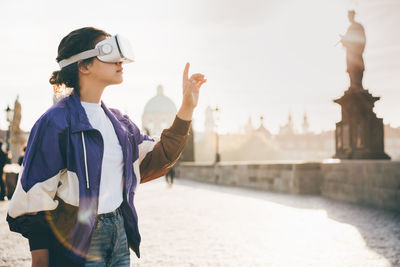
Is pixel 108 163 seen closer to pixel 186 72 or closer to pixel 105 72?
pixel 105 72

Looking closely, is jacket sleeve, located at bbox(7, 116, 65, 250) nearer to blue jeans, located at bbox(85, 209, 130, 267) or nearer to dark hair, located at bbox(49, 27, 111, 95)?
blue jeans, located at bbox(85, 209, 130, 267)

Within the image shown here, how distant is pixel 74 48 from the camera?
1.94 meters

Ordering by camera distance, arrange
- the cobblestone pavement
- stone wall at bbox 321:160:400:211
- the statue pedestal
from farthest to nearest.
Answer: the statue pedestal < stone wall at bbox 321:160:400:211 < the cobblestone pavement

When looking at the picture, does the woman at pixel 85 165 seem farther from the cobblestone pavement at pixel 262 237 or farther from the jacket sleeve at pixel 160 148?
the cobblestone pavement at pixel 262 237

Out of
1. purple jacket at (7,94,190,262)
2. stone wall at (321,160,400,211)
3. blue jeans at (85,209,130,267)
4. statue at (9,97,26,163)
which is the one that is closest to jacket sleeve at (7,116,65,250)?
purple jacket at (7,94,190,262)

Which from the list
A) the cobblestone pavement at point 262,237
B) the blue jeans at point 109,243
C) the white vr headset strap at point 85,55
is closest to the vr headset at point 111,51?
the white vr headset strap at point 85,55

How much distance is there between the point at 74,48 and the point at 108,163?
0.50 m

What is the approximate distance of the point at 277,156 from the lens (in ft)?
235

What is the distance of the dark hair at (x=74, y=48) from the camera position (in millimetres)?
1938

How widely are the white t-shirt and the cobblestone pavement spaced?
2.59m

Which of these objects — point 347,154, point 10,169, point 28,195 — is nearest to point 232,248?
point 28,195

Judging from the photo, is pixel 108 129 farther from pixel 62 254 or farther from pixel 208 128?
pixel 208 128

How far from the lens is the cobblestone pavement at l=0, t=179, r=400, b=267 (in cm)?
448

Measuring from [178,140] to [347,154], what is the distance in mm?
10929
